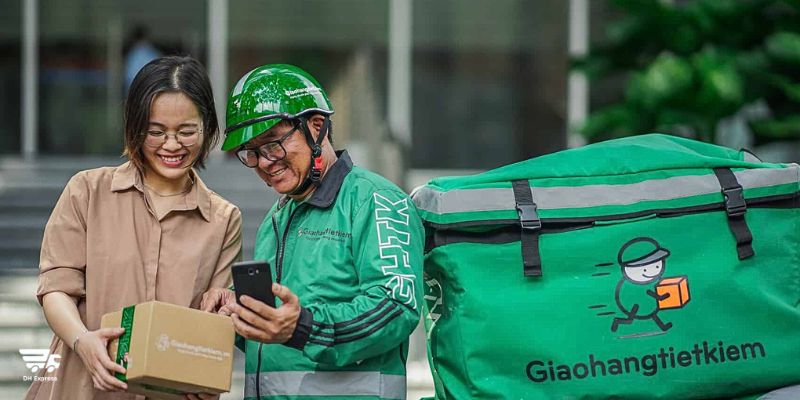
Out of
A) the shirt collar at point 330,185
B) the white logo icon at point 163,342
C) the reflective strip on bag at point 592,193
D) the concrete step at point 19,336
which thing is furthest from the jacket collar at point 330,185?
the concrete step at point 19,336

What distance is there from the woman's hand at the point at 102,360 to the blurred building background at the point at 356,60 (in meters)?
9.48

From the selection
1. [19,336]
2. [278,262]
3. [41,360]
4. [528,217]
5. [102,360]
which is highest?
[528,217]

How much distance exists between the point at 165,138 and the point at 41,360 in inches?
32.4

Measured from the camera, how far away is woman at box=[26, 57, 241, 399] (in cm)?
316

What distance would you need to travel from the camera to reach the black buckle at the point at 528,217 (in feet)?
10.2

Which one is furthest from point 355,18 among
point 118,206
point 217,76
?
point 118,206

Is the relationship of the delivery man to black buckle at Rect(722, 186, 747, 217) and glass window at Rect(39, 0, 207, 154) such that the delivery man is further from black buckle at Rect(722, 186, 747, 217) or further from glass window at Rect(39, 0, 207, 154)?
glass window at Rect(39, 0, 207, 154)

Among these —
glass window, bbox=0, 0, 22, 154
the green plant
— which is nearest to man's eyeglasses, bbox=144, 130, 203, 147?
the green plant

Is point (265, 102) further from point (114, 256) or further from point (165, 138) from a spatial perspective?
point (114, 256)

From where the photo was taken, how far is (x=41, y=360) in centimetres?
349

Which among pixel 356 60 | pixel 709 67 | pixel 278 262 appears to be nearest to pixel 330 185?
pixel 278 262

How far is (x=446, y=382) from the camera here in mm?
→ 3189

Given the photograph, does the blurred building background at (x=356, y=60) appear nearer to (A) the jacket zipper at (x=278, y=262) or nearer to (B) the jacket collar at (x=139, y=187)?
(B) the jacket collar at (x=139, y=187)

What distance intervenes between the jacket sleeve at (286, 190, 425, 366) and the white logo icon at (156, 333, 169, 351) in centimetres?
30
